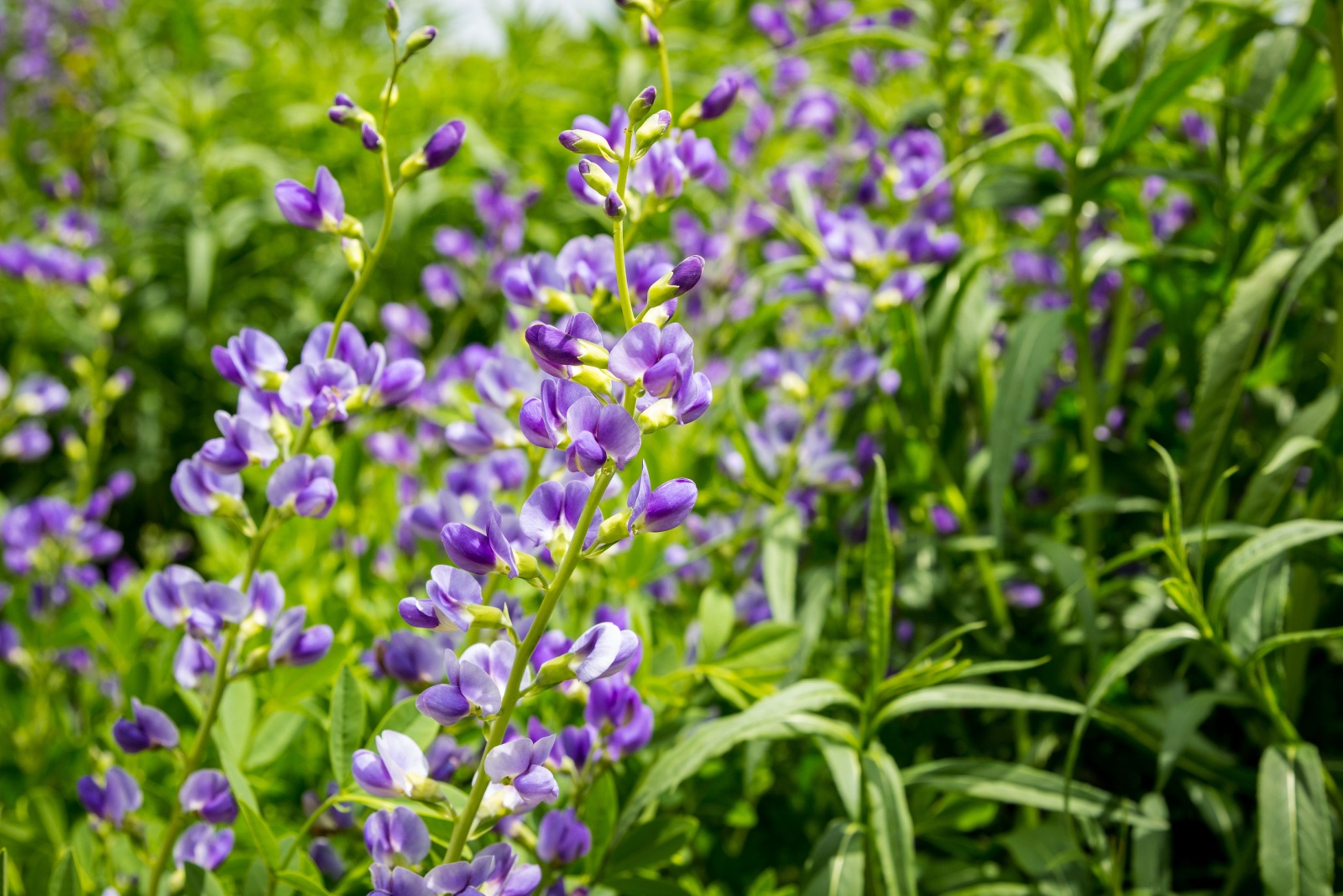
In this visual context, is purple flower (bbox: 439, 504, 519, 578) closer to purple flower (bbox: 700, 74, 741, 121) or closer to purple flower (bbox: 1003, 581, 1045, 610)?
purple flower (bbox: 700, 74, 741, 121)

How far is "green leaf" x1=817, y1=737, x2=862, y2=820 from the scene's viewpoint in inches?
39.1

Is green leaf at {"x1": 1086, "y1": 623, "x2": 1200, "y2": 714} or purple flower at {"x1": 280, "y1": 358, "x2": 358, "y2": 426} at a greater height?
purple flower at {"x1": 280, "y1": 358, "x2": 358, "y2": 426}

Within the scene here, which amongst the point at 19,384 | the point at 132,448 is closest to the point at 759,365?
the point at 19,384

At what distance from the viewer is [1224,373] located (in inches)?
45.0

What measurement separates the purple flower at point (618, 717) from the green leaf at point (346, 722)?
0.66 ft

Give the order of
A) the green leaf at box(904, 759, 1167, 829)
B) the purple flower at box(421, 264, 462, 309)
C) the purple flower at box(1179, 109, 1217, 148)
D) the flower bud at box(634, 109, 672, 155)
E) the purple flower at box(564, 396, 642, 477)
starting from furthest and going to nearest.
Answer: the purple flower at box(421, 264, 462, 309) < the purple flower at box(1179, 109, 1217, 148) < the green leaf at box(904, 759, 1167, 829) < the flower bud at box(634, 109, 672, 155) < the purple flower at box(564, 396, 642, 477)

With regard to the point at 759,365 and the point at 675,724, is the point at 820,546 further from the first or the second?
the point at 675,724

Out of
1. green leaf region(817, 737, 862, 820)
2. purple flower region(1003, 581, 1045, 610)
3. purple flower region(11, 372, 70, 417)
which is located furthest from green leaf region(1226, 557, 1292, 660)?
purple flower region(11, 372, 70, 417)

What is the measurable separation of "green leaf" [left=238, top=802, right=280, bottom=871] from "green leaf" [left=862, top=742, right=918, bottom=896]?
52 cm

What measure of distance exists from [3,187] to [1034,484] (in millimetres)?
3538

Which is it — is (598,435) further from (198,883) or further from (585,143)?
(198,883)

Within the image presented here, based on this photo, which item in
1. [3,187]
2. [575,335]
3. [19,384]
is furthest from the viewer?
[3,187]

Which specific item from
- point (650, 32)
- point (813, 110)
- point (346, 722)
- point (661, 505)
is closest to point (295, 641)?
point (346, 722)

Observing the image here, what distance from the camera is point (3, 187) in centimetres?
350
